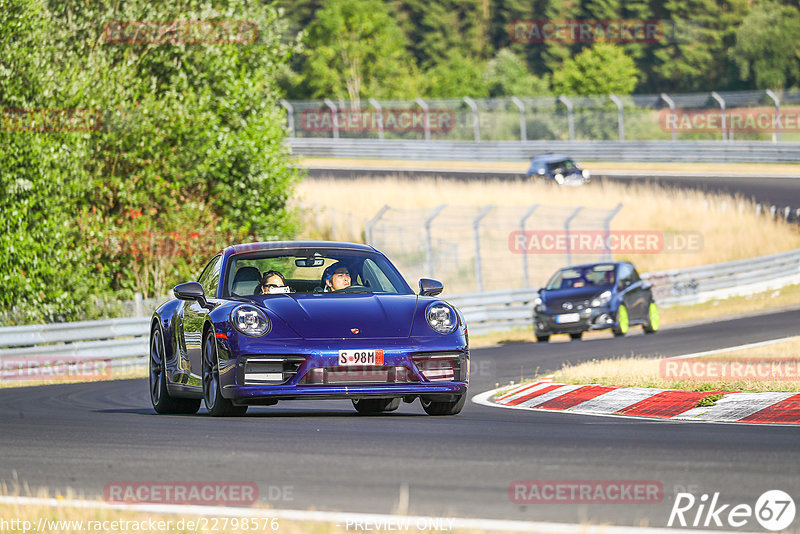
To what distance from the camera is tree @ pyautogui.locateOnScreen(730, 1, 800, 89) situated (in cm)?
8319

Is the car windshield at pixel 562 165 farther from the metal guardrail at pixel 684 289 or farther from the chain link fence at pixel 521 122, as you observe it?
the metal guardrail at pixel 684 289

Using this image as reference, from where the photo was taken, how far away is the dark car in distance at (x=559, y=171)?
4997 centimetres

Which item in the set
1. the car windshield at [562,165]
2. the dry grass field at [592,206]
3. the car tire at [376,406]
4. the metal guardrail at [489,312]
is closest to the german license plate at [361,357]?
the car tire at [376,406]

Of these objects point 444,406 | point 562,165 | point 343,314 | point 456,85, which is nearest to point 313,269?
point 343,314

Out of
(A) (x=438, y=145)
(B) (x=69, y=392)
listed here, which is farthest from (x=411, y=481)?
(A) (x=438, y=145)

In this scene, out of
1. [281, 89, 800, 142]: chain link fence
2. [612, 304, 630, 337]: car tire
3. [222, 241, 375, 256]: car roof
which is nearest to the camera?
[222, 241, 375, 256]: car roof

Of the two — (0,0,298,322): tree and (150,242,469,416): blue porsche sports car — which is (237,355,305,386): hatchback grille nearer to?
(150,242,469,416): blue porsche sports car

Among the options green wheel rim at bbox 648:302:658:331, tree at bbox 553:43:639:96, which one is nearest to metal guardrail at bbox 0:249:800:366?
green wheel rim at bbox 648:302:658:331

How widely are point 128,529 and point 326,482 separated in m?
1.33

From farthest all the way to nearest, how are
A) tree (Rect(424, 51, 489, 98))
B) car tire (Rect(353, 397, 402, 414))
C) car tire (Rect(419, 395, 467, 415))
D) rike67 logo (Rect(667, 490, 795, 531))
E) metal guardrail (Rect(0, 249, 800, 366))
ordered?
tree (Rect(424, 51, 489, 98)), metal guardrail (Rect(0, 249, 800, 366)), car tire (Rect(353, 397, 402, 414)), car tire (Rect(419, 395, 467, 415)), rike67 logo (Rect(667, 490, 795, 531))

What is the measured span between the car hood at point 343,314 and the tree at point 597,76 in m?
68.7

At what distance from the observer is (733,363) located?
52.7 ft

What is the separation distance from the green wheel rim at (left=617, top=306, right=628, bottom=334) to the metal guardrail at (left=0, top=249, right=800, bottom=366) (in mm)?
3359

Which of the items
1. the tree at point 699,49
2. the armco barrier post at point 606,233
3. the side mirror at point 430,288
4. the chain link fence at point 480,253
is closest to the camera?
the side mirror at point 430,288
